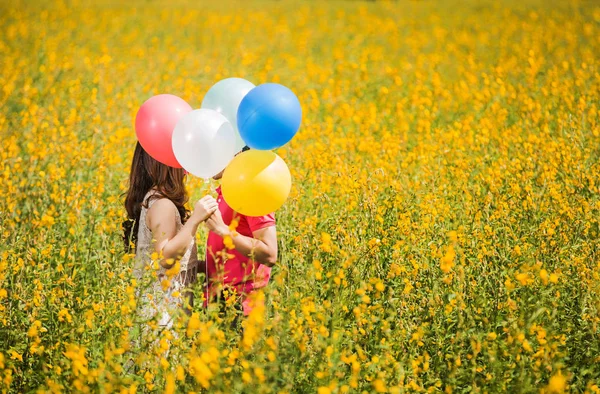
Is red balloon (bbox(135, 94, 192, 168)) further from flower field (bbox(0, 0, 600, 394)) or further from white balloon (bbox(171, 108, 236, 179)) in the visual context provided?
flower field (bbox(0, 0, 600, 394))

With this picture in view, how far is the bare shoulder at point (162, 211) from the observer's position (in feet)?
10.1

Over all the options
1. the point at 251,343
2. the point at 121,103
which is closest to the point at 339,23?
the point at 121,103

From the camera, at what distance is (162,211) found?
122 inches

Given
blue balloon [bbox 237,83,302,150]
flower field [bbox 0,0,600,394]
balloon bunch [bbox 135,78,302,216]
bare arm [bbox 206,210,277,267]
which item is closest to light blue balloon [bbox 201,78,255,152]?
balloon bunch [bbox 135,78,302,216]

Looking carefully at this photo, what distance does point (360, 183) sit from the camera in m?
3.89

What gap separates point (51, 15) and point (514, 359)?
12946 millimetres

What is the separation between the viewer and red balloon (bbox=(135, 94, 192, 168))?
311 cm

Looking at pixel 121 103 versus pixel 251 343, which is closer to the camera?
pixel 251 343

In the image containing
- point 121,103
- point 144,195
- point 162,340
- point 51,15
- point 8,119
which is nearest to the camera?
point 162,340

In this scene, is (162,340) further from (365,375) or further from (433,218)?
(433,218)

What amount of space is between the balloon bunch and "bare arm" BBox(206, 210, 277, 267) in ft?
0.37

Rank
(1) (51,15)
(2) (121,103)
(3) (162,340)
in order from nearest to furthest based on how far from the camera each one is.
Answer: (3) (162,340)
(2) (121,103)
(1) (51,15)

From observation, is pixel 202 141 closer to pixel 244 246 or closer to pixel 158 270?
pixel 244 246

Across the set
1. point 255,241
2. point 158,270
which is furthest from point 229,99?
point 158,270
